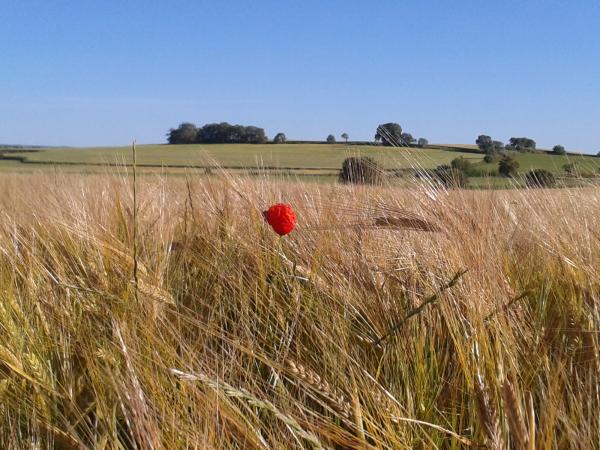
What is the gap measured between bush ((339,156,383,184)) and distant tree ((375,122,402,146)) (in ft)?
0.40

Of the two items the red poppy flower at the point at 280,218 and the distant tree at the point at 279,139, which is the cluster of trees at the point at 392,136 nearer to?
the red poppy flower at the point at 280,218

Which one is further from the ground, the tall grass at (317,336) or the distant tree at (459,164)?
the distant tree at (459,164)

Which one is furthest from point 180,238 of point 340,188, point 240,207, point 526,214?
point 526,214

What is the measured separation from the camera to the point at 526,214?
202cm

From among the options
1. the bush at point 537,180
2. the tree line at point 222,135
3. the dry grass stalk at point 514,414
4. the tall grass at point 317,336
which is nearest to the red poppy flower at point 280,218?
the tall grass at point 317,336

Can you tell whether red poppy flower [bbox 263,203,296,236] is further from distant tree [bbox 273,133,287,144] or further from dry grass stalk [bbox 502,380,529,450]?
distant tree [bbox 273,133,287,144]

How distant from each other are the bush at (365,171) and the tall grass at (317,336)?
0.31 meters

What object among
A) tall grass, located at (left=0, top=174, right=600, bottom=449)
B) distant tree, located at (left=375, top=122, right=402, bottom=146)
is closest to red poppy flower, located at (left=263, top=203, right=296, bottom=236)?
tall grass, located at (left=0, top=174, right=600, bottom=449)

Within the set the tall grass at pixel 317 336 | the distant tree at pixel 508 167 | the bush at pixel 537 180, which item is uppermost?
the distant tree at pixel 508 167

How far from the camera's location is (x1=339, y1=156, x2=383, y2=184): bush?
206cm

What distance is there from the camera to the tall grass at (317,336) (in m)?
0.81

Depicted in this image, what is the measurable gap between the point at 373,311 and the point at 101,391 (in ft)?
1.59

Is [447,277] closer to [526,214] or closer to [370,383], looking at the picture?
[370,383]

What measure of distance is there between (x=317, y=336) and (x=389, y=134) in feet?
2.88
